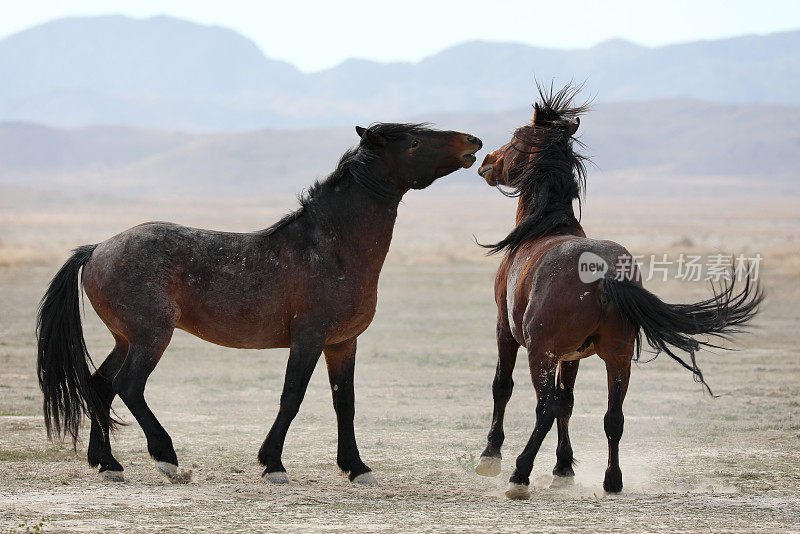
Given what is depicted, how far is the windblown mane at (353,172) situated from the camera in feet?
23.8

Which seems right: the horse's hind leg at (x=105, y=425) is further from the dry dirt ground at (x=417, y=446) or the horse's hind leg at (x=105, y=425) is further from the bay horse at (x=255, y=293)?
the dry dirt ground at (x=417, y=446)

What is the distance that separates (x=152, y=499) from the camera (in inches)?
251

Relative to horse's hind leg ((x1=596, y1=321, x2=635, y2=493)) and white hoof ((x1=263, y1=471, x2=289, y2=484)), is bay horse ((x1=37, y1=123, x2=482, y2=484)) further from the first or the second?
horse's hind leg ((x1=596, y1=321, x2=635, y2=493))

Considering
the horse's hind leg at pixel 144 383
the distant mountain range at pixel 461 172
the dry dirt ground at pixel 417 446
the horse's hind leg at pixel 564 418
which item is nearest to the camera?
the dry dirt ground at pixel 417 446

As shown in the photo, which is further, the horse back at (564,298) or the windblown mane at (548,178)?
the windblown mane at (548,178)

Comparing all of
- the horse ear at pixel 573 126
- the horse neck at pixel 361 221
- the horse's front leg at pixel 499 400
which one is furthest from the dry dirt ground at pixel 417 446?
the horse ear at pixel 573 126

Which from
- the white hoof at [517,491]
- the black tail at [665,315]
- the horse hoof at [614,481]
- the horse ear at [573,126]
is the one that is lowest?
the white hoof at [517,491]

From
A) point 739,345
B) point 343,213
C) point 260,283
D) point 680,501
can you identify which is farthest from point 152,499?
point 739,345

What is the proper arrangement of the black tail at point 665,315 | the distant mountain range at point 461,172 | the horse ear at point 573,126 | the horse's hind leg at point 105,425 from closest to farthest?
the black tail at point 665,315 < the horse's hind leg at point 105,425 < the horse ear at point 573,126 < the distant mountain range at point 461,172

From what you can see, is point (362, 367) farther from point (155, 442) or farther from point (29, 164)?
point (29, 164)

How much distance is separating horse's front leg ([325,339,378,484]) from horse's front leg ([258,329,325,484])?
1.39 ft

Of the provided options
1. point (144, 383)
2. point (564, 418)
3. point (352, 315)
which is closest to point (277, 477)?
point (144, 383)

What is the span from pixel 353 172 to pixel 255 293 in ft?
3.73

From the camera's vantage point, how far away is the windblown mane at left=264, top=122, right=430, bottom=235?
726 centimetres
